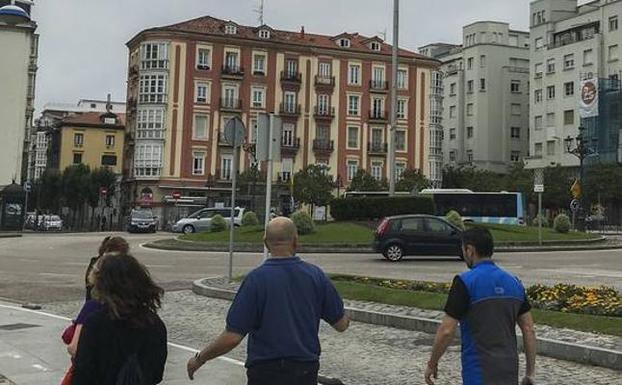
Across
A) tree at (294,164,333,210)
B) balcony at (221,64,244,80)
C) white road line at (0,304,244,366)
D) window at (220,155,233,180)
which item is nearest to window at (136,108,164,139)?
window at (220,155,233,180)

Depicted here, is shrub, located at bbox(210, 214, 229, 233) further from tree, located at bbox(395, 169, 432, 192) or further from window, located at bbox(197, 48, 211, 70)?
window, located at bbox(197, 48, 211, 70)

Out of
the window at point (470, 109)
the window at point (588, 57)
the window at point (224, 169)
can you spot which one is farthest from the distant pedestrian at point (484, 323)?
the window at point (470, 109)

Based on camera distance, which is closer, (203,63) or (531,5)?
(203,63)

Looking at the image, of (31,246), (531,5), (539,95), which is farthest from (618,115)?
(31,246)

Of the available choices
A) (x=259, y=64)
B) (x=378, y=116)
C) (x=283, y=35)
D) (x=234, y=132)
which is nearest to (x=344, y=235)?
(x=234, y=132)

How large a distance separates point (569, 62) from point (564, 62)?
730 millimetres

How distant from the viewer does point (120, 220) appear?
77062 mm

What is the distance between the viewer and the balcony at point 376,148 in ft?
271

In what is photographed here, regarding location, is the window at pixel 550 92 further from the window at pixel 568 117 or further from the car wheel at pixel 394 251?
the car wheel at pixel 394 251

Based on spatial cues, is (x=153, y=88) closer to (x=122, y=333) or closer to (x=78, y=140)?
(x=78, y=140)

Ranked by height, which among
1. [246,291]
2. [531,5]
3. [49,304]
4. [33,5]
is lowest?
[49,304]

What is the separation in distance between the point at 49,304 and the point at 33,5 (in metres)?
6.77

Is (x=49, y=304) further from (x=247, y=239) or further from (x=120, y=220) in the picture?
(x=120, y=220)

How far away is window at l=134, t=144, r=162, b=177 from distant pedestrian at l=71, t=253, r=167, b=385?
72.2 m
